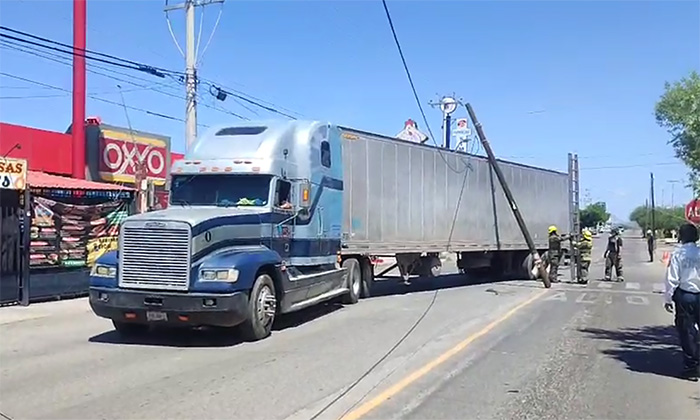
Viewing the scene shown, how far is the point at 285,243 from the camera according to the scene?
13109 millimetres

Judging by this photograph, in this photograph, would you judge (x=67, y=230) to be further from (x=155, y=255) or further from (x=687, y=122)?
(x=687, y=122)

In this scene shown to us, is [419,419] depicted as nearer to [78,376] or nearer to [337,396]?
[337,396]

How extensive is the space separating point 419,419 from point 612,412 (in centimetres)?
187

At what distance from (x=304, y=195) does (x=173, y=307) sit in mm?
3636

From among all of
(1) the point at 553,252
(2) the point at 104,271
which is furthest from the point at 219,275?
(1) the point at 553,252

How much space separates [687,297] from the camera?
28.4 feet

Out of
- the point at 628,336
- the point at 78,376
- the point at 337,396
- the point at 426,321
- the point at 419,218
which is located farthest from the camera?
the point at 419,218

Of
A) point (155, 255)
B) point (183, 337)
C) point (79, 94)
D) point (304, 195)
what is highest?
point (79, 94)

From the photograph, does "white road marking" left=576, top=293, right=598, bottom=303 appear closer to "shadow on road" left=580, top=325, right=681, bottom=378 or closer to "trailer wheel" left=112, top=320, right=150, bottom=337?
"shadow on road" left=580, top=325, right=681, bottom=378

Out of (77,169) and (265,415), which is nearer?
(265,415)

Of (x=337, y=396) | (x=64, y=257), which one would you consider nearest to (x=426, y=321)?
(x=337, y=396)

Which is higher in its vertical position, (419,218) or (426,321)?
(419,218)

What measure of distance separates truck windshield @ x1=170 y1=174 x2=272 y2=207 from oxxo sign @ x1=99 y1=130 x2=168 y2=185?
39.9 ft

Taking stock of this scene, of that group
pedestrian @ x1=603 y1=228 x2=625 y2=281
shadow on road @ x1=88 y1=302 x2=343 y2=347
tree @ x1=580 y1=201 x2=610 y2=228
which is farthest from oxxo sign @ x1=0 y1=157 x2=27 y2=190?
tree @ x1=580 y1=201 x2=610 y2=228
